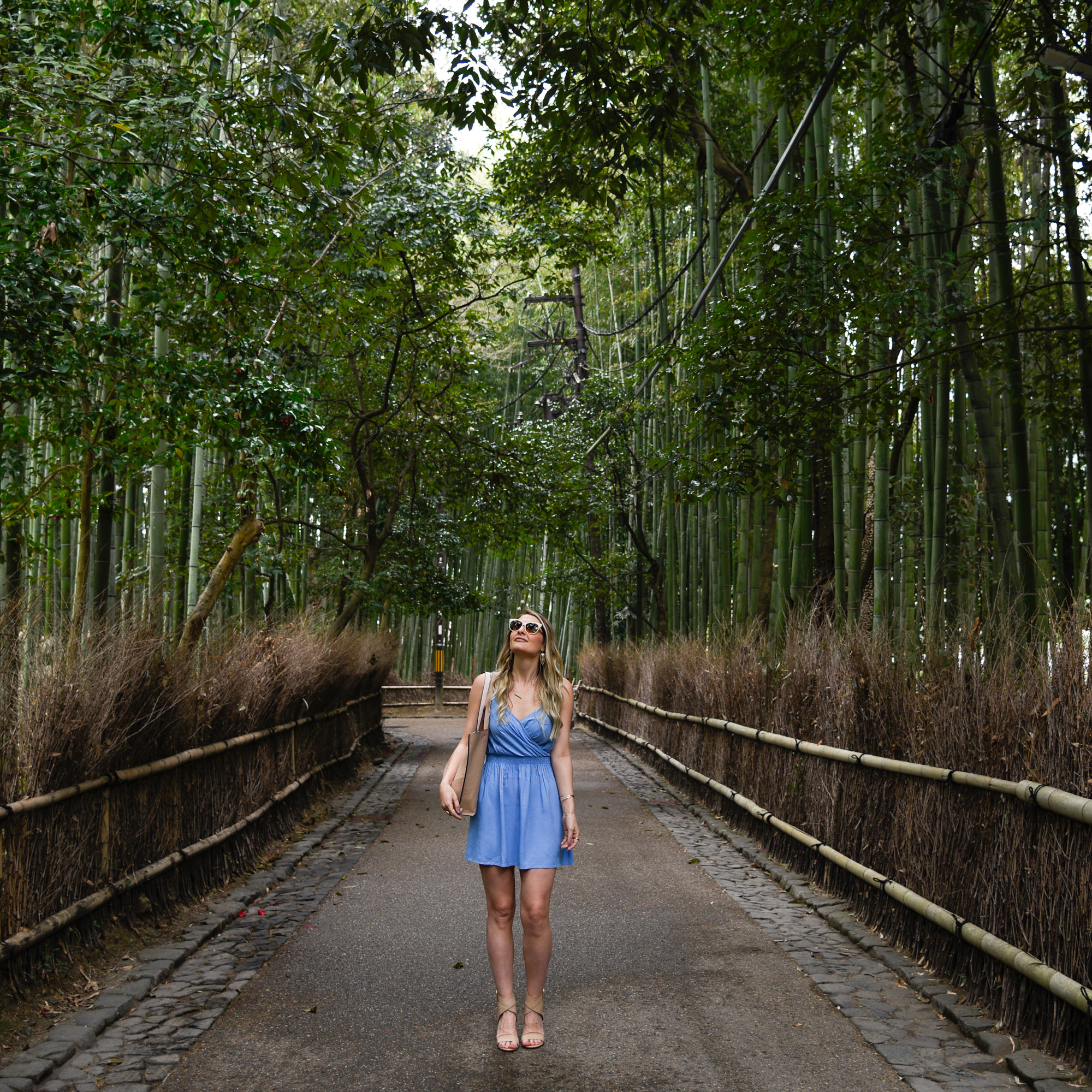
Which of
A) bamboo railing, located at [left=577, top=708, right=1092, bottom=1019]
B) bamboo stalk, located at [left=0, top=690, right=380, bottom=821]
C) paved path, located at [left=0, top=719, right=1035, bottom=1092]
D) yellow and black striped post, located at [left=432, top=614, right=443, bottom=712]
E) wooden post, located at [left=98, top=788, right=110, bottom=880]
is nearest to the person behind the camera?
bamboo railing, located at [left=577, top=708, right=1092, bottom=1019]

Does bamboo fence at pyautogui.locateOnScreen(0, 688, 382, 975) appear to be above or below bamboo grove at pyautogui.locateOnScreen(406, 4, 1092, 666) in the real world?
below

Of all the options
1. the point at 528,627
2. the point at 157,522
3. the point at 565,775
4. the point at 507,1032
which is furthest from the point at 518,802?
the point at 157,522

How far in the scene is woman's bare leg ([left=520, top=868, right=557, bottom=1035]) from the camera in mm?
3068

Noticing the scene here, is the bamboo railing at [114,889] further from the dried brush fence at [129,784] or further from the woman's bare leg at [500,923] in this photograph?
the woman's bare leg at [500,923]

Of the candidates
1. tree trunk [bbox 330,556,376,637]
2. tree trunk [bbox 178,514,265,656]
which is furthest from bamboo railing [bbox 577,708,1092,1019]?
tree trunk [bbox 330,556,376,637]

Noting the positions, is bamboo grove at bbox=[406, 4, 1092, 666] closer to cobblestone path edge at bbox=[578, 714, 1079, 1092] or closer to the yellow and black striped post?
cobblestone path edge at bbox=[578, 714, 1079, 1092]

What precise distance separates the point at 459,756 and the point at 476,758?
108mm

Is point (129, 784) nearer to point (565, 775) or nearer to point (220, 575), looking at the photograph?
point (565, 775)

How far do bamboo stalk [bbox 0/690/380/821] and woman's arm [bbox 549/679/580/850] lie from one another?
1.60 metres

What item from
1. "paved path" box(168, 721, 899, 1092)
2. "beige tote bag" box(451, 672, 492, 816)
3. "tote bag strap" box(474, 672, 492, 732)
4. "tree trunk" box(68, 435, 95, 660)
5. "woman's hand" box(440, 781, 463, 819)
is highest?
"tree trunk" box(68, 435, 95, 660)

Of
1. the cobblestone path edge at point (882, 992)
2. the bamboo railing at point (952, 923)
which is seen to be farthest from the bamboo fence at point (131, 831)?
the bamboo railing at point (952, 923)

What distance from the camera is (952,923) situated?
11.6ft

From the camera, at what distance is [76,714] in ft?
12.1

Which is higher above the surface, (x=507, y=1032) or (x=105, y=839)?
(x=105, y=839)
